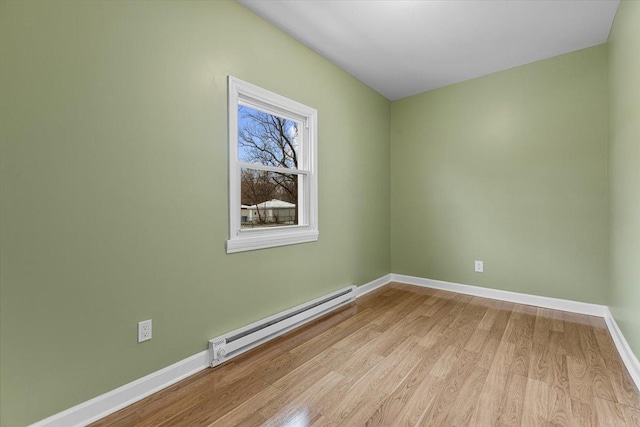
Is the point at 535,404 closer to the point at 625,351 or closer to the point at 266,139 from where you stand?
the point at 625,351

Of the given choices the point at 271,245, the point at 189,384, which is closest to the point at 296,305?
the point at 271,245

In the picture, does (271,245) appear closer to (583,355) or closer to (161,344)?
(161,344)

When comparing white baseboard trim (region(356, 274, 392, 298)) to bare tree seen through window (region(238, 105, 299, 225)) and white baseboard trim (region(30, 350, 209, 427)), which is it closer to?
bare tree seen through window (region(238, 105, 299, 225))

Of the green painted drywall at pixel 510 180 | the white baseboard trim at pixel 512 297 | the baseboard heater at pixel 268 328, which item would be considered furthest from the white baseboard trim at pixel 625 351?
the baseboard heater at pixel 268 328

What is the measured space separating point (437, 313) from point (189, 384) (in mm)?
2285

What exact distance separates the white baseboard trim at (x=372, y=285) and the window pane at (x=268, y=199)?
128 cm

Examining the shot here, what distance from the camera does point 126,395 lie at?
1.60 metres

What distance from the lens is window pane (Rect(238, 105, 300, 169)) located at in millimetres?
2330

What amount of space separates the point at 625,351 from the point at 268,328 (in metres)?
2.51

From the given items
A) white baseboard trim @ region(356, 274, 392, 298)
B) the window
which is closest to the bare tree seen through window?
the window

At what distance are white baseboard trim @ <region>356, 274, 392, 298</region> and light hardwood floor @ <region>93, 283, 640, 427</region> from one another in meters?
0.79

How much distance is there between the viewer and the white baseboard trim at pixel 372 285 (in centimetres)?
Answer: 350

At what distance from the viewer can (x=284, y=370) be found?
6.31 ft

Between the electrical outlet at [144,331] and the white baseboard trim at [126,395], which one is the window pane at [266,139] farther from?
the white baseboard trim at [126,395]
